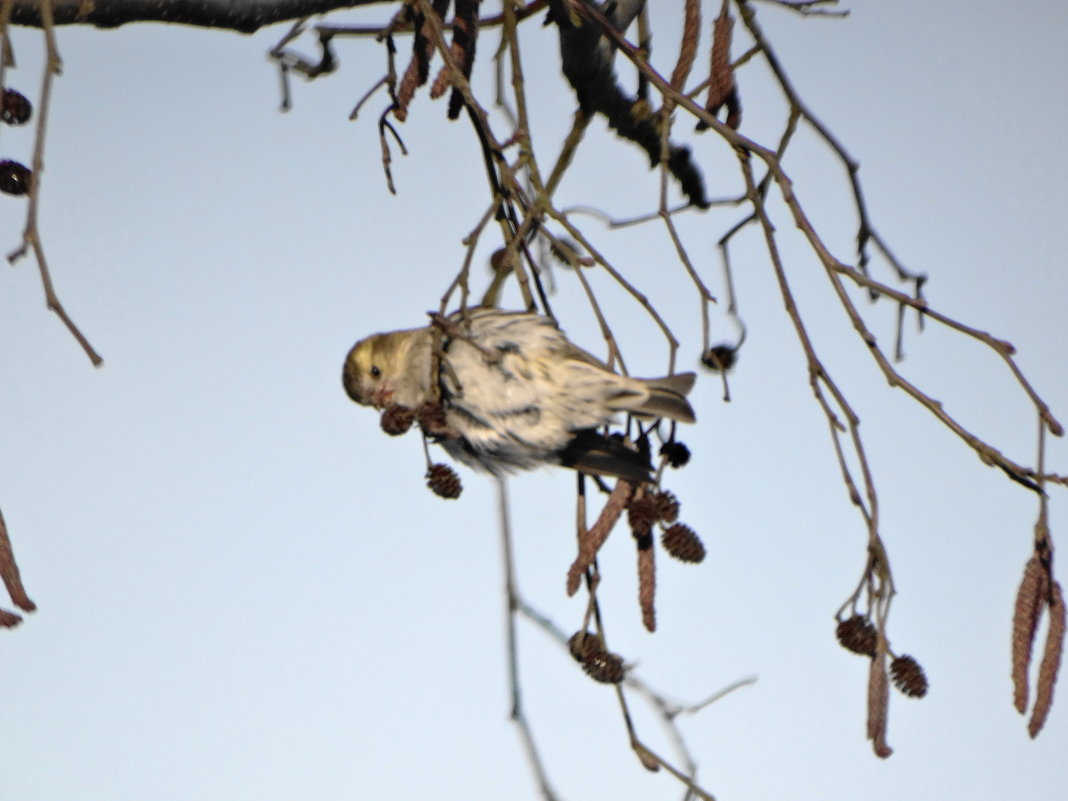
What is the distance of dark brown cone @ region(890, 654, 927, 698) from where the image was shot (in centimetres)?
165

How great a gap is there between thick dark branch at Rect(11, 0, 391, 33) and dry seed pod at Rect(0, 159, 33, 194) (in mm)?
199

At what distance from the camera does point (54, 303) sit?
1368 millimetres

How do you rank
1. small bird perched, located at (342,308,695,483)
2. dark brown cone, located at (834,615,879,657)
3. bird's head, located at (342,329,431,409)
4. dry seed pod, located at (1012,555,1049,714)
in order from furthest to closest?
bird's head, located at (342,329,431,409) < small bird perched, located at (342,308,695,483) < dark brown cone, located at (834,615,879,657) < dry seed pod, located at (1012,555,1049,714)

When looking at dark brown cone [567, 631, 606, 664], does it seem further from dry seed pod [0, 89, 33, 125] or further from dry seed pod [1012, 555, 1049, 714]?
dry seed pod [0, 89, 33, 125]

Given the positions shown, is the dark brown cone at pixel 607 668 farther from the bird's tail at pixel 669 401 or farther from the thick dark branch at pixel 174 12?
the thick dark branch at pixel 174 12

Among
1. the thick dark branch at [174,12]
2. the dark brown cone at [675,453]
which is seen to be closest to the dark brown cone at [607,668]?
the dark brown cone at [675,453]

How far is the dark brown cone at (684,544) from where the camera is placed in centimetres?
180

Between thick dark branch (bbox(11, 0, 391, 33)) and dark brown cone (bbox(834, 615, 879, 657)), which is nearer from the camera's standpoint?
dark brown cone (bbox(834, 615, 879, 657))

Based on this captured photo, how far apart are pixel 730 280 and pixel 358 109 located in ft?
2.37

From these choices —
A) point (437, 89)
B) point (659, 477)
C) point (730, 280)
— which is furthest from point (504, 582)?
point (437, 89)

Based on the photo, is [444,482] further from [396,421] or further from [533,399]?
[533,399]

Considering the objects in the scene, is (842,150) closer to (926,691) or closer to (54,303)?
(926,691)

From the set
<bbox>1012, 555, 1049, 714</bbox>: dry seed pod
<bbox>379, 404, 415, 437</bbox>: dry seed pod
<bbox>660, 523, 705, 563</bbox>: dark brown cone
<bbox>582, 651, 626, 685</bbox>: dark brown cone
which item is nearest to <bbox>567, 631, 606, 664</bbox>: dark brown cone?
<bbox>582, 651, 626, 685</bbox>: dark brown cone

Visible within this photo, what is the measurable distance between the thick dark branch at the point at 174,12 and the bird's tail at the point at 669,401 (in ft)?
2.69
